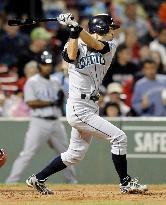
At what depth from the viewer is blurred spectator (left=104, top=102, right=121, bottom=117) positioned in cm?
1388

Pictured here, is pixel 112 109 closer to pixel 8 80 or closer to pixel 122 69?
pixel 122 69

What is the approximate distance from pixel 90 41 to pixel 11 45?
7.47 m

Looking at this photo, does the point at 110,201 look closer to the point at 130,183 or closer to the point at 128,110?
the point at 130,183

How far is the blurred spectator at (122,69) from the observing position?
612 inches

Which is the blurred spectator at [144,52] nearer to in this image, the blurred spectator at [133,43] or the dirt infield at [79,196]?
the blurred spectator at [133,43]

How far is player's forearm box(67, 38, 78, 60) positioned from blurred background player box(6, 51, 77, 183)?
4276 millimetres

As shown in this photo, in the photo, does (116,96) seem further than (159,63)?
No

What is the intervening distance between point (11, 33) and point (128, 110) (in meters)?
3.14

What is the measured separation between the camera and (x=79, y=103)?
30.0 feet

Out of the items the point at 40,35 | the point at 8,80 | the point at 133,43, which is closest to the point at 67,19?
the point at 8,80

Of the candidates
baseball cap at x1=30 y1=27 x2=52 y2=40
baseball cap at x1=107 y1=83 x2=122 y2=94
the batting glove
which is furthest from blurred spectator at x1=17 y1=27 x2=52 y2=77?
the batting glove

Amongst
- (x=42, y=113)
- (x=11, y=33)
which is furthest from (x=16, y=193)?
(x=11, y=33)

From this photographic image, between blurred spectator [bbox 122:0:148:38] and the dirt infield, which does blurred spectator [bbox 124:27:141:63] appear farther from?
the dirt infield

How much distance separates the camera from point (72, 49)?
29.0ft
